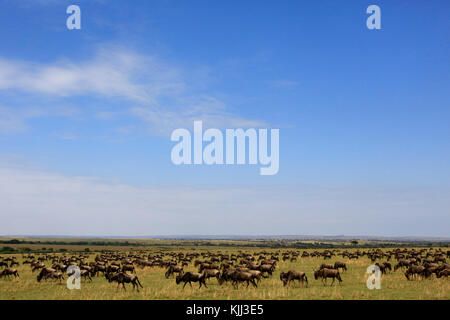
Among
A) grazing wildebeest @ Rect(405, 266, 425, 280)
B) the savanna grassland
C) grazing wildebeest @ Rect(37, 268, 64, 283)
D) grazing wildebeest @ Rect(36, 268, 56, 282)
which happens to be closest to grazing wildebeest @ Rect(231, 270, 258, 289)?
the savanna grassland

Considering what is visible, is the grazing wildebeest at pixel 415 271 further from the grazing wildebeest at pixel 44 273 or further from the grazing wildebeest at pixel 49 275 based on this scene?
the grazing wildebeest at pixel 44 273

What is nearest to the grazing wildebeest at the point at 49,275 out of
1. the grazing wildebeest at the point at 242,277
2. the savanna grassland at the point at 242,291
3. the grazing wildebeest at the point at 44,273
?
the grazing wildebeest at the point at 44,273

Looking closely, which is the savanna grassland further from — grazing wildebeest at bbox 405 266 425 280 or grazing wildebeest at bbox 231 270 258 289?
grazing wildebeest at bbox 405 266 425 280

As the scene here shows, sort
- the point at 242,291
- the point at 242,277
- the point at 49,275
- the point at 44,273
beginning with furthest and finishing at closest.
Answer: the point at 44,273 < the point at 49,275 < the point at 242,277 < the point at 242,291

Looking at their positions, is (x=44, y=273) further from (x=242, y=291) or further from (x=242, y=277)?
(x=242, y=291)

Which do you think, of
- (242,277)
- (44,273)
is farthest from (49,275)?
Result: (242,277)

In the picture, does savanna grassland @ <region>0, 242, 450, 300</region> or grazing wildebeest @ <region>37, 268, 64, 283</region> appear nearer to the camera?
savanna grassland @ <region>0, 242, 450, 300</region>

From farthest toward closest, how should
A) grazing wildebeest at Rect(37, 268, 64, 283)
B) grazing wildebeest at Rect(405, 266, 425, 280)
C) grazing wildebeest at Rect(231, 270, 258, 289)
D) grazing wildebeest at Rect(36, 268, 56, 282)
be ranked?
grazing wildebeest at Rect(405, 266, 425, 280)
grazing wildebeest at Rect(36, 268, 56, 282)
grazing wildebeest at Rect(37, 268, 64, 283)
grazing wildebeest at Rect(231, 270, 258, 289)

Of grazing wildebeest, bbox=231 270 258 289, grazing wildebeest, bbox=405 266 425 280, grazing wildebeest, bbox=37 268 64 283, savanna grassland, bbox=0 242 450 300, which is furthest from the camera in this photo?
grazing wildebeest, bbox=405 266 425 280

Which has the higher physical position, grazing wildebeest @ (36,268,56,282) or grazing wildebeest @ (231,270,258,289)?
grazing wildebeest @ (231,270,258,289)

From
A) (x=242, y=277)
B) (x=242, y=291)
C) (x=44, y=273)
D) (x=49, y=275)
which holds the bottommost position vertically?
(x=49, y=275)
